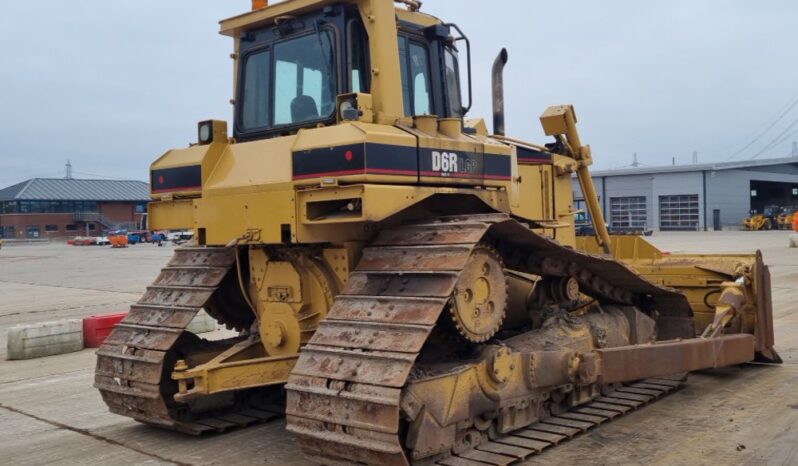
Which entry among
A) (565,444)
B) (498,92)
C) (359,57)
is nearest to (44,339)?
(359,57)

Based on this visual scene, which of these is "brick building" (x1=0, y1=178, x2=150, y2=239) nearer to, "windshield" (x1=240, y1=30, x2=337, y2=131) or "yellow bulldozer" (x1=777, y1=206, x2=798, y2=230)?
"yellow bulldozer" (x1=777, y1=206, x2=798, y2=230)

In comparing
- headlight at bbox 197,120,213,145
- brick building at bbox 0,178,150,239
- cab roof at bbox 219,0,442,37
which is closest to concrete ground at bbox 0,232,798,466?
headlight at bbox 197,120,213,145

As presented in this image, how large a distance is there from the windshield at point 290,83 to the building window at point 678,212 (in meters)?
56.0

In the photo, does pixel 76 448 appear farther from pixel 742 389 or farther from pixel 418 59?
pixel 742 389

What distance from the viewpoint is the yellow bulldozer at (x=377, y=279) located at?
4.90 m

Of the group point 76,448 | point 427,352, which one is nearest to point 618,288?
point 427,352

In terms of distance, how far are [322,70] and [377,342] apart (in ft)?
8.05

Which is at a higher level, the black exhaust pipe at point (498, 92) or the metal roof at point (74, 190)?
the metal roof at point (74, 190)

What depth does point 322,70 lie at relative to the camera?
6.11 metres

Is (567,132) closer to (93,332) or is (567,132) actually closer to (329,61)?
(329,61)

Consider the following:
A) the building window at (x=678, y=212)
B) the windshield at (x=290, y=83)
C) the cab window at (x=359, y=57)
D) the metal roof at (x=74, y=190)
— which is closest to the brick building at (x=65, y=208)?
the metal roof at (x=74, y=190)

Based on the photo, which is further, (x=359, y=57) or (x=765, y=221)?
(x=765, y=221)

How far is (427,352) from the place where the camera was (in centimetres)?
576

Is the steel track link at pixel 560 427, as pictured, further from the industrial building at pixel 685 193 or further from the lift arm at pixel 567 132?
the industrial building at pixel 685 193
